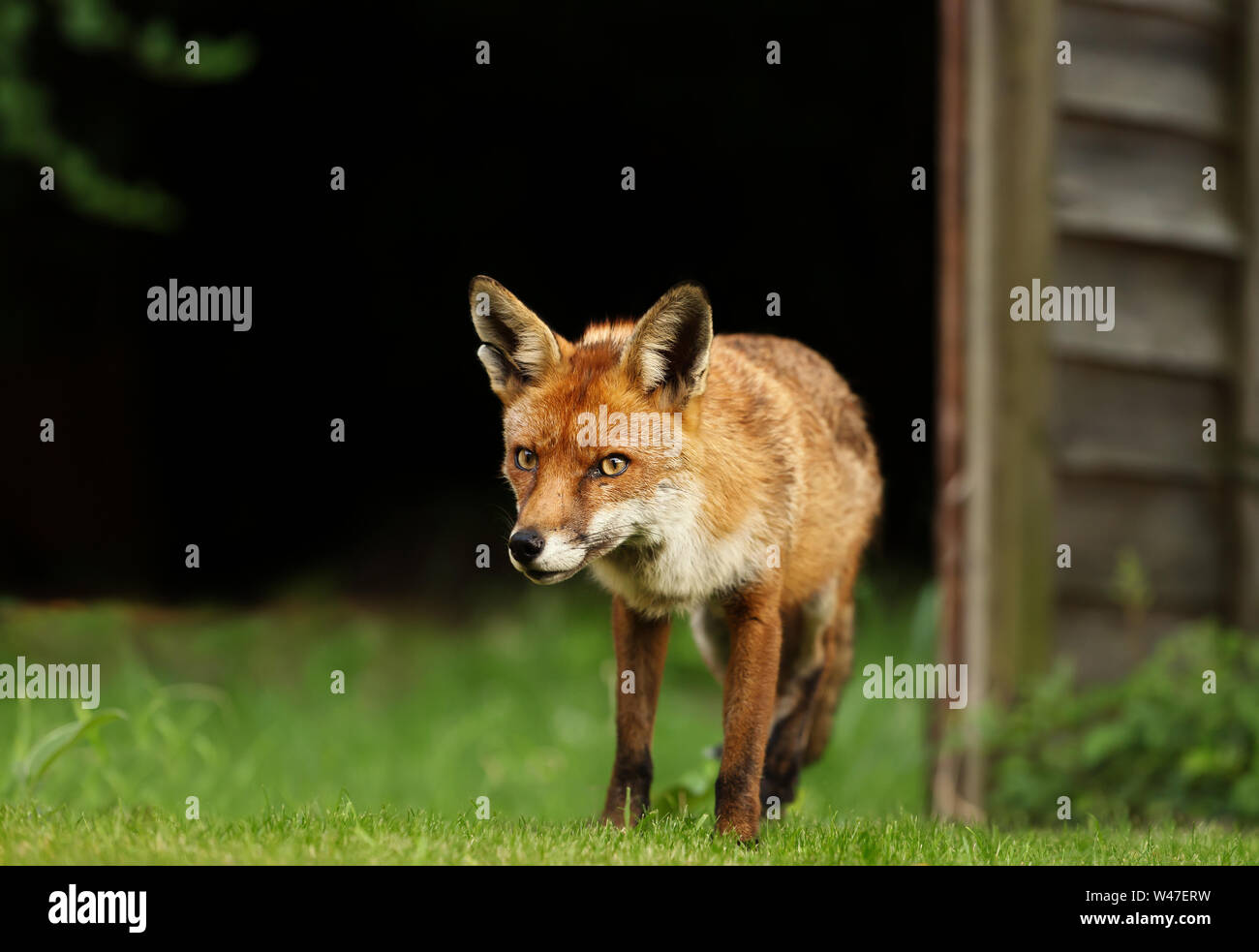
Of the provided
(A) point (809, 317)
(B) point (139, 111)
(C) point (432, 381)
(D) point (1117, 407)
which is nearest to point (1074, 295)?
(D) point (1117, 407)

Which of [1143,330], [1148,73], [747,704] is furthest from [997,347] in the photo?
[747,704]

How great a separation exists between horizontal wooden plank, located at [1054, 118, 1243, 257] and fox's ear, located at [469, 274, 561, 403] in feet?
16.8

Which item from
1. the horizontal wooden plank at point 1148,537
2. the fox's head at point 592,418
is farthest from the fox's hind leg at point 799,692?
the horizontal wooden plank at point 1148,537

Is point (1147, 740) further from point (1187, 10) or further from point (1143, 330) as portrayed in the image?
point (1187, 10)

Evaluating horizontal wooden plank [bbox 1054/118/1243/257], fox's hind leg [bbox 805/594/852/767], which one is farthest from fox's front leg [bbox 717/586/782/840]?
horizontal wooden plank [bbox 1054/118/1243/257]

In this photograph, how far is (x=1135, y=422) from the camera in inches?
287

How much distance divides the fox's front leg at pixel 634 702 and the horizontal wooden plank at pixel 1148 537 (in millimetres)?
4439

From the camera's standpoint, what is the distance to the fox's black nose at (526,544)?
2623 millimetres

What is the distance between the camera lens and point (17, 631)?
763 centimetres

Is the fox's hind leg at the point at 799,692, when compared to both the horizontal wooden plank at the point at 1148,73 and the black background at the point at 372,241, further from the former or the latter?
the black background at the point at 372,241

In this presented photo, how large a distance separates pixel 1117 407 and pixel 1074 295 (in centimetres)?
70

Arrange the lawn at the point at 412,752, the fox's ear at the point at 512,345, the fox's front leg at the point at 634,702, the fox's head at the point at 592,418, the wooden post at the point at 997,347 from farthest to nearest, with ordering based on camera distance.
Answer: the wooden post at the point at 997,347 → the lawn at the point at 412,752 → the fox's front leg at the point at 634,702 → the fox's ear at the point at 512,345 → the fox's head at the point at 592,418

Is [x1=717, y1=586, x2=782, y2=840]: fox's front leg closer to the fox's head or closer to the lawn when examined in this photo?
the lawn

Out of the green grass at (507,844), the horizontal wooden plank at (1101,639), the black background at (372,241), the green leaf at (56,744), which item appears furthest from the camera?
the black background at (372,241)
